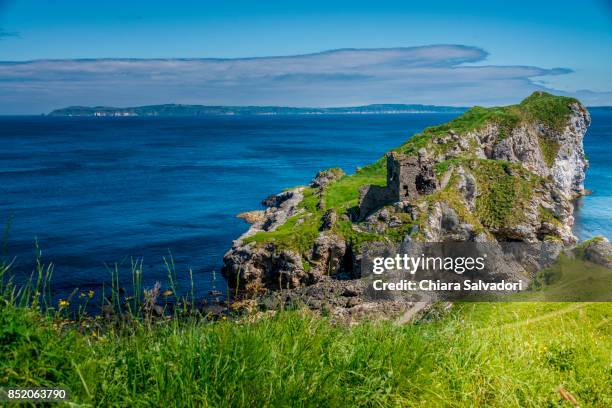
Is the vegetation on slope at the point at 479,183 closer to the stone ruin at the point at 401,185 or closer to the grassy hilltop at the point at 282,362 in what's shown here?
the stone ruin at the point at 401,185

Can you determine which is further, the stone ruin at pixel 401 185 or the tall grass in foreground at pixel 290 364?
the stone ruin at pixel 401 185

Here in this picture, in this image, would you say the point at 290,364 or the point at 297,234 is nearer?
the point at 290,364

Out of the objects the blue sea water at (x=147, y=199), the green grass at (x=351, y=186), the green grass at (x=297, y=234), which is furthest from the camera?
the green grass at (x=351, y=186)

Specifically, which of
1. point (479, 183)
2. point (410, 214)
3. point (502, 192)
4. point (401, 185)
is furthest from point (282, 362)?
point (502, 192)

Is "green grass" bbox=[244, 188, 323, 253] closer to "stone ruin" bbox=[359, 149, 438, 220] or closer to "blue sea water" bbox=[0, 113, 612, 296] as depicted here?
"stone ruin" bbox=[359, 149, 438, 220]

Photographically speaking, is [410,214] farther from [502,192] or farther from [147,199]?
[147,199]

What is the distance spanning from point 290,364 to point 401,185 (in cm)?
3574

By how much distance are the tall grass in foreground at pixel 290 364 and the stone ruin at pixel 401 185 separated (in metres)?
32.6

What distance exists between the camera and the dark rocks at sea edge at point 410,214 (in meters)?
38.8

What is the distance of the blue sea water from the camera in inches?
1805

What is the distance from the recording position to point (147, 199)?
73812 millimetres

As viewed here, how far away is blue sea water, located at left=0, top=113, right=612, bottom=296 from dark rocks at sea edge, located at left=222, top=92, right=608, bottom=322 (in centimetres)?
595

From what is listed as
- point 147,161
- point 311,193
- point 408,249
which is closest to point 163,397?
point 408,249

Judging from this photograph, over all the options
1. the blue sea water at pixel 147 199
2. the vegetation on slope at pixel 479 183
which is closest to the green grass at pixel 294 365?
the blue sea water at pixel 147 199
